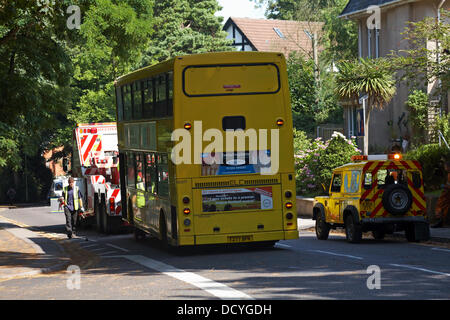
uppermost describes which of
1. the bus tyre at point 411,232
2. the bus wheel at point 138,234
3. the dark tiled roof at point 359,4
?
the dark tiled roof at point 359,4

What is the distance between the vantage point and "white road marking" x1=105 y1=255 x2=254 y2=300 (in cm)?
1181

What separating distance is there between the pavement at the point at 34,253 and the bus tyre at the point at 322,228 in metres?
2.11

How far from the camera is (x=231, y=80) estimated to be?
60.0 feet

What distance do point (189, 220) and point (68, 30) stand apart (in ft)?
21.7

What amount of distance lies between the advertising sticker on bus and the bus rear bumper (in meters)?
0.54

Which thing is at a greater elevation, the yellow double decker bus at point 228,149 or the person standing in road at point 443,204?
the yellow double decker bus at point 228,149

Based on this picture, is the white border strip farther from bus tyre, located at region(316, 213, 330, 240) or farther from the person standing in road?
the person standing in road

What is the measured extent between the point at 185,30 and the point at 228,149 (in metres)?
49.9

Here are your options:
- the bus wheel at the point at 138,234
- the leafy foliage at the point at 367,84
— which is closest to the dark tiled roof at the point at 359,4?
the leafy foliage at the point at 367,84

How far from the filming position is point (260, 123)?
1833 centimetres

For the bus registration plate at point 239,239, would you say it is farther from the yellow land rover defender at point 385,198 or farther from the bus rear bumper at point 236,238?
the yellow land rover defender at point 385,198

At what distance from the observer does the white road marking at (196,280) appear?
11812 millimetres

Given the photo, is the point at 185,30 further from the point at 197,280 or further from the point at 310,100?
the point at 197,280
